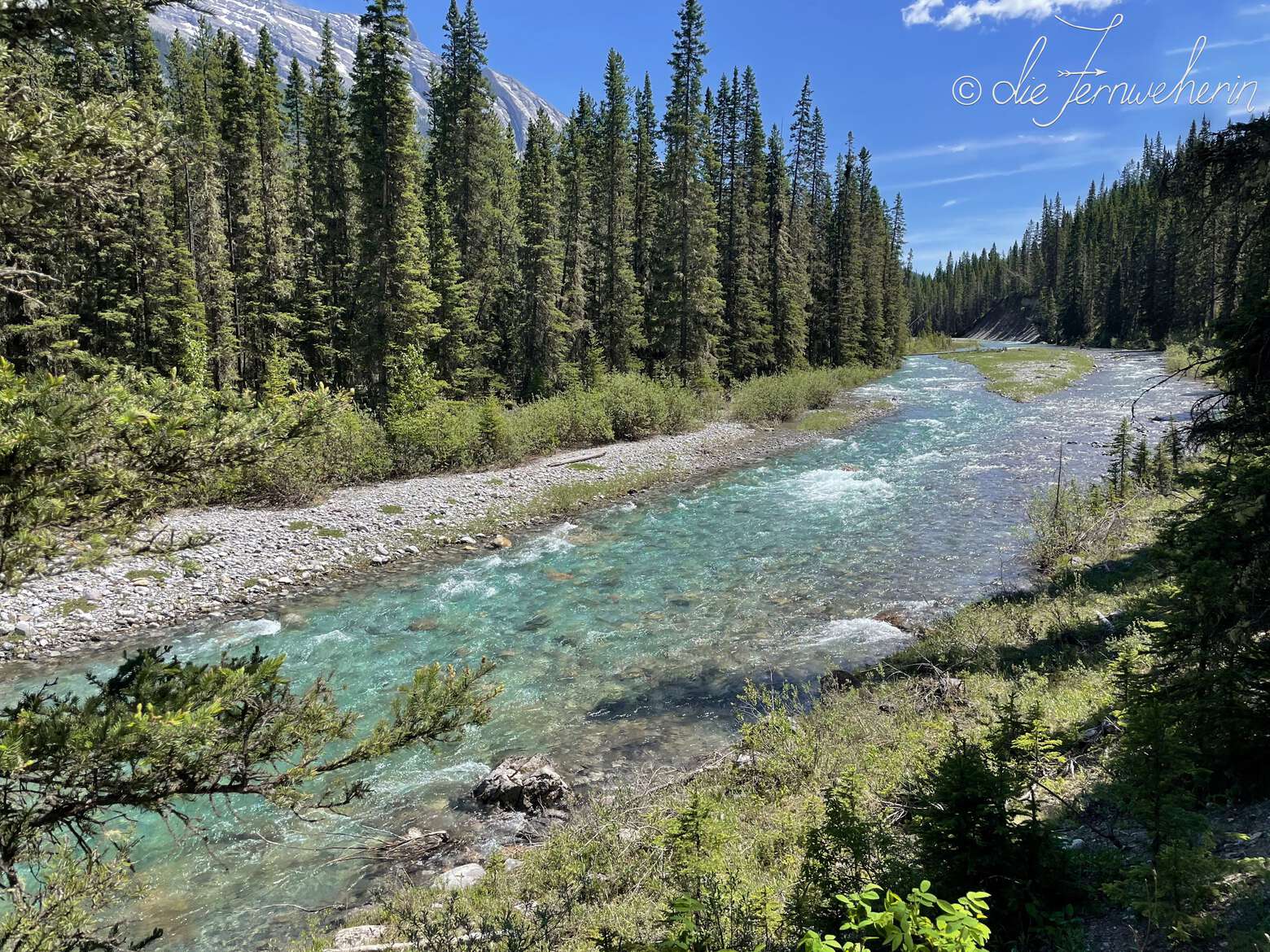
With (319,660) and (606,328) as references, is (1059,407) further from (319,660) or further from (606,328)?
(319,660)

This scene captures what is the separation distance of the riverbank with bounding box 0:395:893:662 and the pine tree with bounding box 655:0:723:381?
1261 cm

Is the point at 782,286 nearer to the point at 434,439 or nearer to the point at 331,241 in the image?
the point at 331,241

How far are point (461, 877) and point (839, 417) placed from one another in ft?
105

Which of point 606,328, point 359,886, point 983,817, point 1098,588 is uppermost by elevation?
point 606,328

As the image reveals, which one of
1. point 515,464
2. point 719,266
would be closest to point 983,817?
point 515,464

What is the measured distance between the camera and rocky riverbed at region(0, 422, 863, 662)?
38.0ft

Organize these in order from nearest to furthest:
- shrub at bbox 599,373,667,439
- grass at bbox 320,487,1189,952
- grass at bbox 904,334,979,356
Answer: grass at bbox 320,487,1189,952
shrub at bbox 599,373,667,439
grass at bbox 904,334,979,356

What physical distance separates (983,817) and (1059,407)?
39.0 metres

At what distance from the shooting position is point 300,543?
1547 centimetres

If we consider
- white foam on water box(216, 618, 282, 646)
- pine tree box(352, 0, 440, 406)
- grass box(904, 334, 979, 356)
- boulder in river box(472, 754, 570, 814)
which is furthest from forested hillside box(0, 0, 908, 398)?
grass box(904, 334, 979, 356)

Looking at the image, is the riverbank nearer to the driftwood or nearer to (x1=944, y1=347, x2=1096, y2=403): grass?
the driftwood

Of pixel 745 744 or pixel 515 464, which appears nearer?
pixel 745 744

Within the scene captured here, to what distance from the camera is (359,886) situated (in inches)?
251

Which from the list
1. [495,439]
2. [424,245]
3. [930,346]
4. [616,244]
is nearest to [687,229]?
[616,244]
